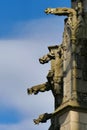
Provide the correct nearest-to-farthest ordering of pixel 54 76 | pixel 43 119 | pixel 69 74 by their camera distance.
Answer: pixel 69 74 → pixel 54 76 → pixel 43 119

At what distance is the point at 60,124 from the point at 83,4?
376 centimetres

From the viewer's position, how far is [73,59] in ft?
62.3

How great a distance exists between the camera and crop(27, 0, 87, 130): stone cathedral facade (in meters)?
18.3

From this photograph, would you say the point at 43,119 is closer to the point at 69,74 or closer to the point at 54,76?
the point at 54,76

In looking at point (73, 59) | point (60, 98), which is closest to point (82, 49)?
point (73, 59)

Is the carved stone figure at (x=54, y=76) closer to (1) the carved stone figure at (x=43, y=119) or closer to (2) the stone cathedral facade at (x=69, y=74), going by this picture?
(2) the stone cathedral facade at (x=69, y=74)

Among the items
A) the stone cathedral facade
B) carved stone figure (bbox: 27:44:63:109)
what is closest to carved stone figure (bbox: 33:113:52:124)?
the stone cathedral facade

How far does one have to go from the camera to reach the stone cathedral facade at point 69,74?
721 inches

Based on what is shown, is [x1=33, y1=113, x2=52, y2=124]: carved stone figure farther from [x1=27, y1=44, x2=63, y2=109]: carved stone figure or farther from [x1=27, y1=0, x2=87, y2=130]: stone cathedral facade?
[x1=27, y1=44, x2=63, y2=109]: carved stone figure

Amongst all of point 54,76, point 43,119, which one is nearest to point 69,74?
point 54,76

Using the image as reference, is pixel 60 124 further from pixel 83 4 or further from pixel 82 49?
pixel 83 4

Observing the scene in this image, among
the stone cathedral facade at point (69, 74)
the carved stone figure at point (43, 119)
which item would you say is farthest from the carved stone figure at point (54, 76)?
the carved stone figure at point (43, 119)

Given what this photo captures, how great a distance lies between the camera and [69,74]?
1892 centimetres

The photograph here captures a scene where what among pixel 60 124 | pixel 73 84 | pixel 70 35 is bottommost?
pixel 60 124
